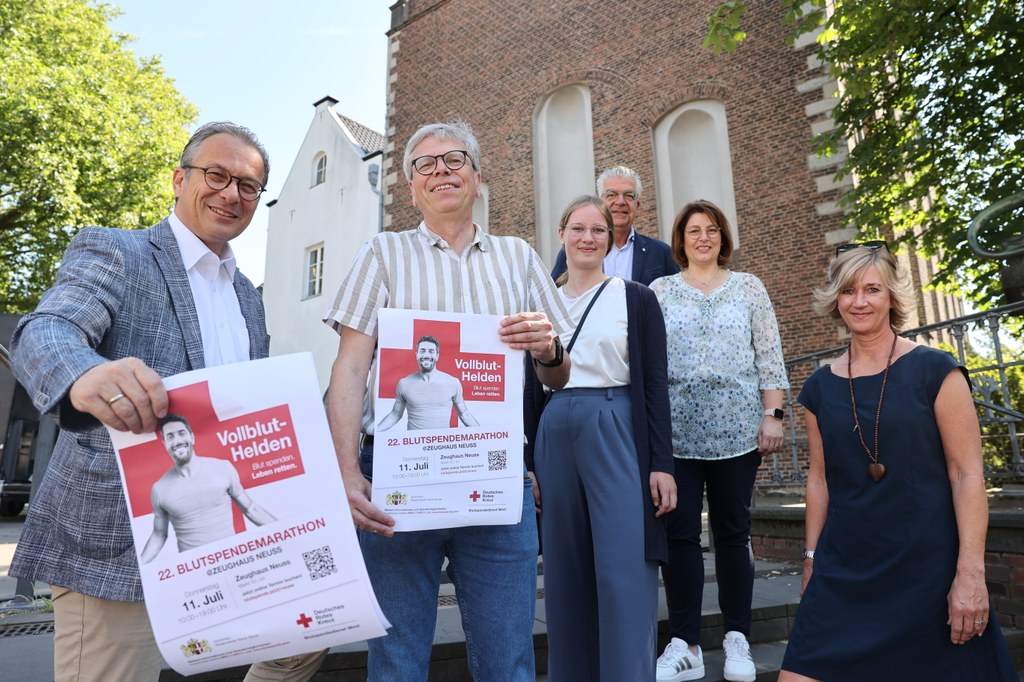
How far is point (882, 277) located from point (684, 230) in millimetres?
1079

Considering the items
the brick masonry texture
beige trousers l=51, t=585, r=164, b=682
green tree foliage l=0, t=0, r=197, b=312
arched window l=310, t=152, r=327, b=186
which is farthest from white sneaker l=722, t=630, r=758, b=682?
arched window l=310, t=152, r=327, b=186

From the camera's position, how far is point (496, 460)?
1.85 metres

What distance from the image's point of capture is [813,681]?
2299 millimetres

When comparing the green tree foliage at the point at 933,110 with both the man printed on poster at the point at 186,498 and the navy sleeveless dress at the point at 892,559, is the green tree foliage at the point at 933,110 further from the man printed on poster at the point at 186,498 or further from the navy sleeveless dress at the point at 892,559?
the man printed on poster at the point at 186,498

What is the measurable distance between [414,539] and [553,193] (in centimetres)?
1165

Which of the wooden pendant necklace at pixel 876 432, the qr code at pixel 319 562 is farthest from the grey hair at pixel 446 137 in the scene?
the wooden pendant necklace at pixel 876 432

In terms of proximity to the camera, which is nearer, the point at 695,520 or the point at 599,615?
the point at 599,615

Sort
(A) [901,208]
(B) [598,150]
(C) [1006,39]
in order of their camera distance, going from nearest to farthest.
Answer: (C) [1006,39] → (A) [901,208] → (B) [598,150]

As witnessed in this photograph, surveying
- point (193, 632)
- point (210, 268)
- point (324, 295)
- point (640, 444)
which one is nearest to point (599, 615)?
point (640, 444)

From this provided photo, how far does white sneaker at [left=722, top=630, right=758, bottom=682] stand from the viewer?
10.1ft

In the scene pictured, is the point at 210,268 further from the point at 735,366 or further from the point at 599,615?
the point at 735,366

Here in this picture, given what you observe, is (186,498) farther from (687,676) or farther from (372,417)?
(687,676)

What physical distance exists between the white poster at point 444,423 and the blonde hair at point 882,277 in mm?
1443

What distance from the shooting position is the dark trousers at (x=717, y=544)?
3.07 m
